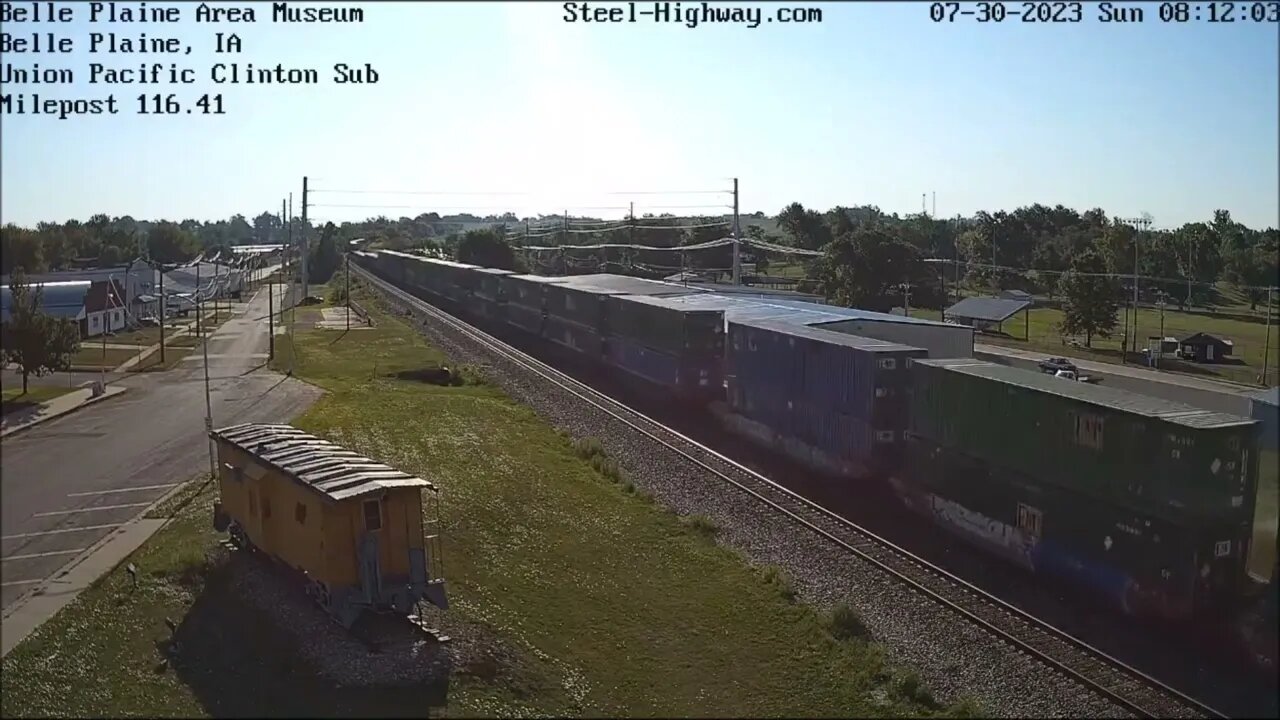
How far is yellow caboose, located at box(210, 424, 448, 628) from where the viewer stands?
14.8 meters

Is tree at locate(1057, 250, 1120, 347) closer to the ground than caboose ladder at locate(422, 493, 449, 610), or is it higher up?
higher up

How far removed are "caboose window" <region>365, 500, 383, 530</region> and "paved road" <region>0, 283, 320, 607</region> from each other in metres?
4.62

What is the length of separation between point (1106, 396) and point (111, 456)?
2455 centimetres

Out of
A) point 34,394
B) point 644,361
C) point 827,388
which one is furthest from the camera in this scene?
point 644,361

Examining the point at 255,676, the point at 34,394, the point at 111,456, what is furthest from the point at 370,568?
the point at 34,394

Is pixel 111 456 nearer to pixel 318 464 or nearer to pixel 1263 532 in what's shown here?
pixel 318 464

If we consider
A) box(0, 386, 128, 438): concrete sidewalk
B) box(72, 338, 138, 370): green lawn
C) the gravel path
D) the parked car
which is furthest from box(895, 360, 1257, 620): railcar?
box(72, 338, 138, 370): green lawn

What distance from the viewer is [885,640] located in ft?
51.8

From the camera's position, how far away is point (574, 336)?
51.2 metres

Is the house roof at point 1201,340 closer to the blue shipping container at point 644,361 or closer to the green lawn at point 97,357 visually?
the blue shipping container at point 644,361

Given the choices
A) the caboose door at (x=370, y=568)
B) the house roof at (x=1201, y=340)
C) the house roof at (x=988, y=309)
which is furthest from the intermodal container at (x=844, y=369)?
the house roof at (x=988, y=309)

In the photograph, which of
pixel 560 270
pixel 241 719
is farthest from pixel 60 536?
pixel 560 270

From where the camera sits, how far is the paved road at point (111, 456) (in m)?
18.7

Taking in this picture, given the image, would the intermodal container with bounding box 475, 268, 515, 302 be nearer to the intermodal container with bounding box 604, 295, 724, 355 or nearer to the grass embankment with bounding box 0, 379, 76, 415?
the intermodal container with bounding box 604, 295, 724, 355
